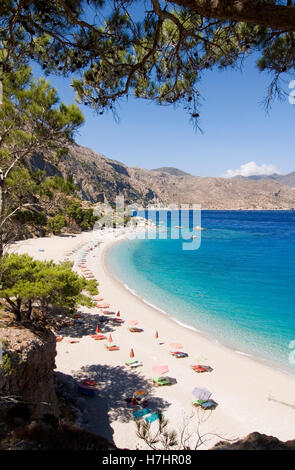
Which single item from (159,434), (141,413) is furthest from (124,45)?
(141,413)

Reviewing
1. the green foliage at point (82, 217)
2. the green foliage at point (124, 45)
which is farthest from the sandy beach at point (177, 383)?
the green foliage at point (82, 217)

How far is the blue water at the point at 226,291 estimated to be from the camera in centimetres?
1481

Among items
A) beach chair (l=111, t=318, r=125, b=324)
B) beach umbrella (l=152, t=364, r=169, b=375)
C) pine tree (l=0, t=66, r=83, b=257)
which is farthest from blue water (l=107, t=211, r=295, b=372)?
pine tree (l=0, t=66, r=83, b=257)

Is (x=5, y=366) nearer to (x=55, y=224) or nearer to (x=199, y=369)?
(x=199, y=369)

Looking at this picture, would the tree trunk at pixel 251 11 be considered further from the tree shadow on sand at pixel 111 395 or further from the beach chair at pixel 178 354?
the beach chair at pixel 178 354

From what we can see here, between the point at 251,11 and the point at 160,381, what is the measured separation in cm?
1005

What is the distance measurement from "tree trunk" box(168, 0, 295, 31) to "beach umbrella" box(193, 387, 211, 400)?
30.4 feet

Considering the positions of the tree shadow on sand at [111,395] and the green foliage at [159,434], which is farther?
the tree shadow on sand at [111,395]

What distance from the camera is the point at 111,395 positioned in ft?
28.5

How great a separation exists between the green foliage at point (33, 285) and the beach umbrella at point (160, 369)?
157 inches

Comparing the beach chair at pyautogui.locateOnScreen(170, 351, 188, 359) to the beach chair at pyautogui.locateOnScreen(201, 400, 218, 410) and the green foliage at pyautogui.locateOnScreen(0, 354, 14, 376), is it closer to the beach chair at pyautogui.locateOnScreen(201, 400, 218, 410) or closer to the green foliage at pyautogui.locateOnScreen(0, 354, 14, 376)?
the beach chair at pyautogui.locateOnScreen(201, 400, 218, 410)

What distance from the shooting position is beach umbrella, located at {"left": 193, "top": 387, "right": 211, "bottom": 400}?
8.45m

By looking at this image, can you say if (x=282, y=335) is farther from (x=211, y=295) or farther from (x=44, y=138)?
(x=44, y=138)

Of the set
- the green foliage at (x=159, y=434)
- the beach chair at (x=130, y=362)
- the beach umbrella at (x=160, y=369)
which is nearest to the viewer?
the green foliage at (x=159, y=434)
